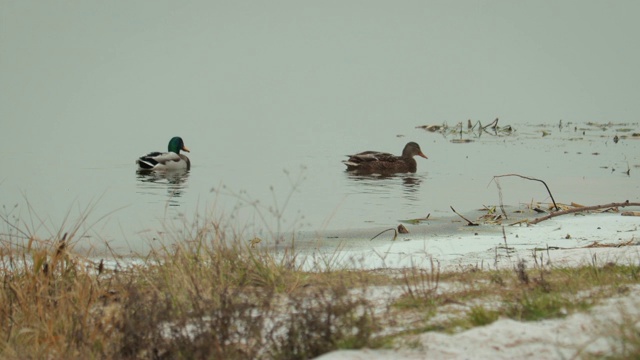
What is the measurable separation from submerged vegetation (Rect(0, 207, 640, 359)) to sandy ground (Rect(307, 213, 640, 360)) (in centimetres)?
15

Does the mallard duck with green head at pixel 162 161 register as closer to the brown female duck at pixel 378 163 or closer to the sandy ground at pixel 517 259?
the brown female duck at pixel 378 163

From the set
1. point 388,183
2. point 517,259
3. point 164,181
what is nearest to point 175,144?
point 164,181

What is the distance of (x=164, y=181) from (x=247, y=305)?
13.9m

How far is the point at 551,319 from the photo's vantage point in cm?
530

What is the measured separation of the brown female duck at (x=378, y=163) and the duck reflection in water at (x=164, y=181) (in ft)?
12.3

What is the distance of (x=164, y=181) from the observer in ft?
61.5

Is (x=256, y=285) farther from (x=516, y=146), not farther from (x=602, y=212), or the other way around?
(x=516, y=146)

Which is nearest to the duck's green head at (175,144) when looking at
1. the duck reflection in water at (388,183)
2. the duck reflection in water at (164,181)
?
the duck reflection in water at (164,181)

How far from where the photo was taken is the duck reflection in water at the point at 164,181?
16797 millimetres

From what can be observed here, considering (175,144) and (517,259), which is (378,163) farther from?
(517,259)

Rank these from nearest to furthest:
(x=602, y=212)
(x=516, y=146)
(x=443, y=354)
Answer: (x=443, y=354)
(x=602, y=212)
(x=516, y=146)

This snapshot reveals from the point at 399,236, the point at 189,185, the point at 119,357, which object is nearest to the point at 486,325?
the point at 119,357

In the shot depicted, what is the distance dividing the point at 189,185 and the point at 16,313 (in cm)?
1163

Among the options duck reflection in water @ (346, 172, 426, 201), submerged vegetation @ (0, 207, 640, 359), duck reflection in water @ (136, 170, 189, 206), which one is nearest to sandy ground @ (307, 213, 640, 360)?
submerged vegetation @ (0, 207, 640, 359)
